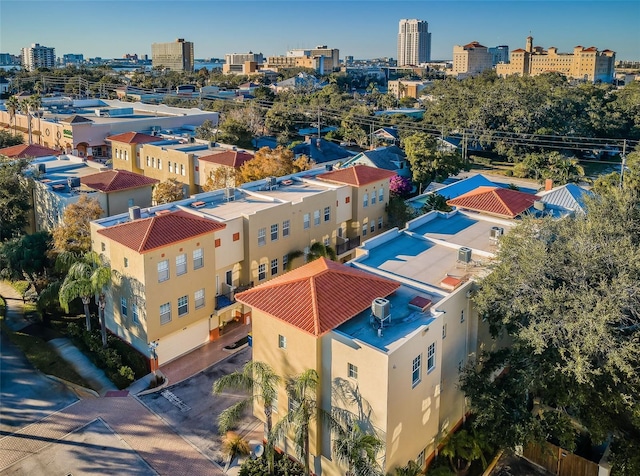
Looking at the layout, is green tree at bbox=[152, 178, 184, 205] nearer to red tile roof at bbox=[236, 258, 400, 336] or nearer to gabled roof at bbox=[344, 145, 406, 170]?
red tile roof at bbox=[236, 258, 400, 336]

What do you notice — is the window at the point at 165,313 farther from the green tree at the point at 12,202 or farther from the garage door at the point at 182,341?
the green tree at the point at 12,202

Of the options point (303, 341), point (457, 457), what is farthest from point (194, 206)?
point (457, 457)

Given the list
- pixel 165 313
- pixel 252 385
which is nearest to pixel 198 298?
pixel 165 313

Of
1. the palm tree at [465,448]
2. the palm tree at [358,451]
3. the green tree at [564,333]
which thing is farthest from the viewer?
the palm tree at [465,448]

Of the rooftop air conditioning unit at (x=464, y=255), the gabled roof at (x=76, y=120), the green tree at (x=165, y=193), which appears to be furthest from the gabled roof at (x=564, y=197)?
the gabled roof at (x=76, y=120)

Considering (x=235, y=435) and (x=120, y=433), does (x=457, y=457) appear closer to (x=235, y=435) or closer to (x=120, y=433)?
(x=235, y=435)

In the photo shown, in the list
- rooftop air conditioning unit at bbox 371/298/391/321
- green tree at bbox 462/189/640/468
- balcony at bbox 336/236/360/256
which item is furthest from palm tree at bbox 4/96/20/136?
green tree at bbox 462/189/640/468
